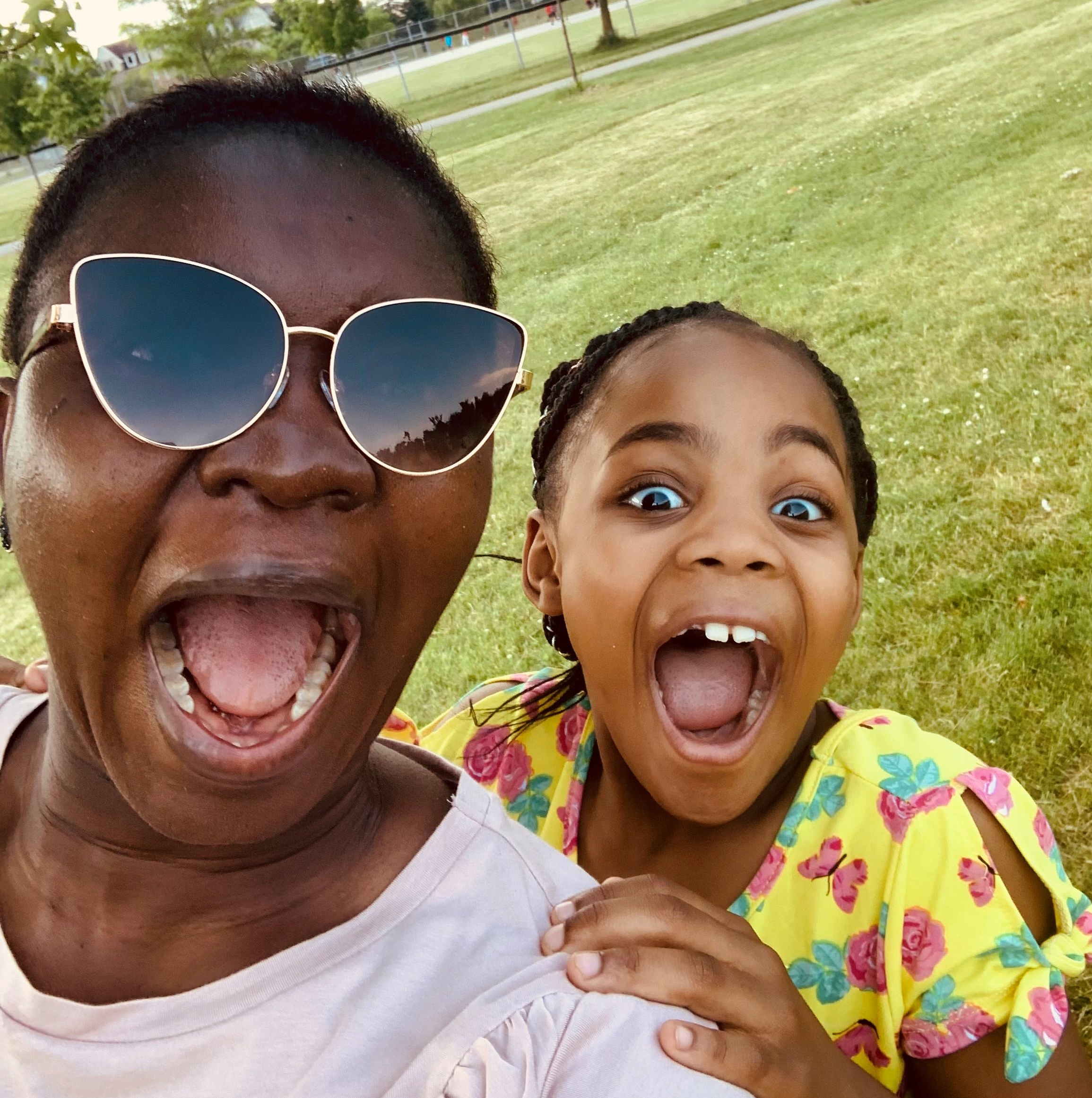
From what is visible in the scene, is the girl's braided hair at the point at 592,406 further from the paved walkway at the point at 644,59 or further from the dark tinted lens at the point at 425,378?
the paved walkway at the point at 644,59

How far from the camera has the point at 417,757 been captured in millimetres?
1625

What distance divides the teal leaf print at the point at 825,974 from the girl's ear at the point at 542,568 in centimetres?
88

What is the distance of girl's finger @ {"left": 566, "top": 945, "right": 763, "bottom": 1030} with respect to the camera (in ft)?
3.99

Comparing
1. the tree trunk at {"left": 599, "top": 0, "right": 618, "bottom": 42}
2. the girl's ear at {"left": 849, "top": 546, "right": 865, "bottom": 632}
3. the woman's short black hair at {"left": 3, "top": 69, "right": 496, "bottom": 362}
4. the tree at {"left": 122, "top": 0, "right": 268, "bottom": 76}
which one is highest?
the tree at {"left": 122, "top": 0, "right": 268, "bottom": 76}

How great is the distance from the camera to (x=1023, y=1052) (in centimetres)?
173

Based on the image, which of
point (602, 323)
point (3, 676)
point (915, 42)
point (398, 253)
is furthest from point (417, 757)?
point (915, 42)

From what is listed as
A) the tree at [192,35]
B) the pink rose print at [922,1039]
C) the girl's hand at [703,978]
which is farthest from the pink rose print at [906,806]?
the tree at [192,35]

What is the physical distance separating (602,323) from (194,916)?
297 inches

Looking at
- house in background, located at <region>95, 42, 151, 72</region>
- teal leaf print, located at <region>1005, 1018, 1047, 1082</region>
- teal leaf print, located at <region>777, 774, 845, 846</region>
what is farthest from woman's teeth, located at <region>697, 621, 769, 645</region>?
house in background, located at <region>95, 42, 151, 72</region>

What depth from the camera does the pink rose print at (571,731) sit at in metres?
2.44

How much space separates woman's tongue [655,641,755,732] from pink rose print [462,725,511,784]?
0.51 metres

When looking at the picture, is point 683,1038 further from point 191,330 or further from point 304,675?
point 191,330

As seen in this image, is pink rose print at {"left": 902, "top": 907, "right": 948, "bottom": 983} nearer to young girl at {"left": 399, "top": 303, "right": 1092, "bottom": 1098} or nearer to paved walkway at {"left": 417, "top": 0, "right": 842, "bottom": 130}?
young girl at {"left": 399, "top": 303, "right": 1092, "bottom": 1098}

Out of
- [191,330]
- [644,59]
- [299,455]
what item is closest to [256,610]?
[299,455]
